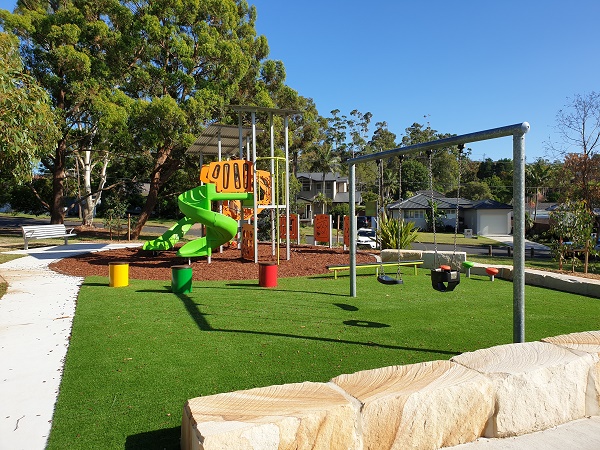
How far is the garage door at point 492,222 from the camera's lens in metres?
47.0

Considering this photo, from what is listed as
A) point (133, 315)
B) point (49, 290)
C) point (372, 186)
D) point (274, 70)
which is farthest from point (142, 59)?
point (372, 186)

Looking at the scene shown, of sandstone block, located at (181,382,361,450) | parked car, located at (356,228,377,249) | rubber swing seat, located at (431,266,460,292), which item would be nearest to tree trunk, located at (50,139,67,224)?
parked car, located at (356,228,377,249)

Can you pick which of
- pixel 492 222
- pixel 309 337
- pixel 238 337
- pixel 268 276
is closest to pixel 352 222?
pixel 268 276

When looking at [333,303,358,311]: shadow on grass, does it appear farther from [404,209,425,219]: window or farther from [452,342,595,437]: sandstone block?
[404,209,425,219]: window

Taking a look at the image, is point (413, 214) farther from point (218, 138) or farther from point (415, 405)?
point (415, 405)

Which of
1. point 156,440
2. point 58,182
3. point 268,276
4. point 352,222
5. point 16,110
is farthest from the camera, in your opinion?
point 58,182

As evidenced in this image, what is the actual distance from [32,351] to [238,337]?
256cm

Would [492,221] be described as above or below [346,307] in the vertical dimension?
above

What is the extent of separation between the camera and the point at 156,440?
341 cm

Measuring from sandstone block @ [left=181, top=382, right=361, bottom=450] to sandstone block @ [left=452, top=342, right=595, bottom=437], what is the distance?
4.13 ft

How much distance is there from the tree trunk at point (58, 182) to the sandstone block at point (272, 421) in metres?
25.6

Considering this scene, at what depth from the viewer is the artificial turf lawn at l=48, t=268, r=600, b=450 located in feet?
13.0

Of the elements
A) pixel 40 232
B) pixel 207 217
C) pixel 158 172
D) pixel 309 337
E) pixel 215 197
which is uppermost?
pixel 158 172

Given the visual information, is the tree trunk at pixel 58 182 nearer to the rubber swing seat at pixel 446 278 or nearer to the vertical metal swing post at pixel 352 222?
the vertical metal swing post at pixel 352 222
